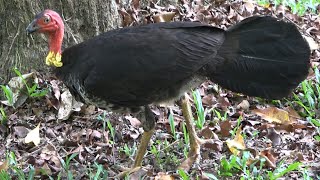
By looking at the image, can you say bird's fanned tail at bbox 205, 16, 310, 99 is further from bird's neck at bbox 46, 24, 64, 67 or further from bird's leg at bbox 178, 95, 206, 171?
bird's neck at bbox 46, 24, 64, 67

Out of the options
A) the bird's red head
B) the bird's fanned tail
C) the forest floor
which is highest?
the bird's red head

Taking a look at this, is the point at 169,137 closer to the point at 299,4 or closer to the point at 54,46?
the point at 54,46

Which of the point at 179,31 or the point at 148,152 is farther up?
the point at 179,31

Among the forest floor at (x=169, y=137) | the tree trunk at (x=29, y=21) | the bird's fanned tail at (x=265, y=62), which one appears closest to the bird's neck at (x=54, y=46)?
the forest floor at (x=169, y=137)

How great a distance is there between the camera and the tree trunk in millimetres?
5543

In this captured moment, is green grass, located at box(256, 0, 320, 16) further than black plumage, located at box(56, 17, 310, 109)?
Yes

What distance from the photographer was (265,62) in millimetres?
4438

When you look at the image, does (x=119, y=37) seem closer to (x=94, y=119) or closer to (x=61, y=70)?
(x=61, y=70)

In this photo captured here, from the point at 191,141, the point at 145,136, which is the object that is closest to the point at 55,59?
the point at 145,136

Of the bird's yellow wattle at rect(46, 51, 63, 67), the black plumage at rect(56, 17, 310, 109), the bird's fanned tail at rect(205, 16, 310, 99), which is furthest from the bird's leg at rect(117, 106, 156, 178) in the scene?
the bird's yellow wattle at rect(46, 51, 63, 67)

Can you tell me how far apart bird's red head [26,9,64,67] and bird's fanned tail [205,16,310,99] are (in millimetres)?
1152

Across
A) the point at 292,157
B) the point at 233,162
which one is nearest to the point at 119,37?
the point at 233,162

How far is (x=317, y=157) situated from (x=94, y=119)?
194cm

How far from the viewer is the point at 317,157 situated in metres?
4.72
